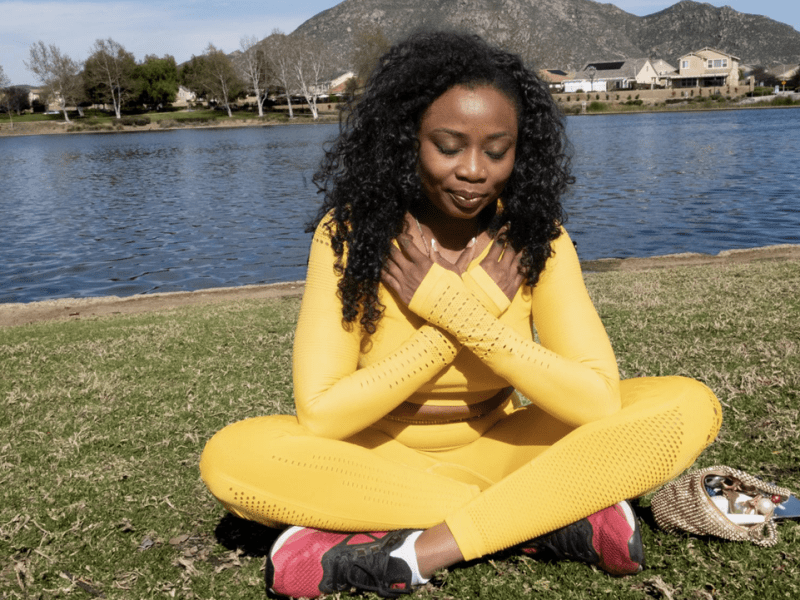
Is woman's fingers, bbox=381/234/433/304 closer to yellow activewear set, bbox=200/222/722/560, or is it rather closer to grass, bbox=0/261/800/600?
yellow activewear set, bbox=200/222/722/560

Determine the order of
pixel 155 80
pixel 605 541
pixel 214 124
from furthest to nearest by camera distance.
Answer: pixel 155 80 < pixel 214 124 < pixel 605 541

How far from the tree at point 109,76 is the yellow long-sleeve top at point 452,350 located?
91.9 metres

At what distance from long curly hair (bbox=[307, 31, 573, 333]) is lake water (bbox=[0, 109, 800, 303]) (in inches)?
20.4

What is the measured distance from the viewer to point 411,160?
8.87 feet

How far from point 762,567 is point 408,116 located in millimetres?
2170

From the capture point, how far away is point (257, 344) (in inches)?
248

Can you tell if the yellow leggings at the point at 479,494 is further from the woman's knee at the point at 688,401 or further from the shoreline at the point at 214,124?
the shoreline at the point at 214,124

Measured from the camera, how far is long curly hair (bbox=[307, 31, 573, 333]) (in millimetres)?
2607

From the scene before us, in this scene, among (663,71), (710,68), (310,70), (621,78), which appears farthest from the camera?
(663,71)

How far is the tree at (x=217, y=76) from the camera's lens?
287 feet

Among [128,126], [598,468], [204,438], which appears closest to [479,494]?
[598,468]

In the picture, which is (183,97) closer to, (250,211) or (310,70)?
(310,70)

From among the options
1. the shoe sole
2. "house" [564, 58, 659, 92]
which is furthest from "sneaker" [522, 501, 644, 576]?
"house" [564, 58, 659, 92]

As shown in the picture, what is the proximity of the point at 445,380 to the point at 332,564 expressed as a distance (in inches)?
31.2
